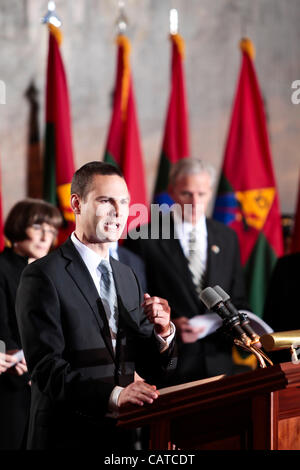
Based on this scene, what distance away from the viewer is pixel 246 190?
16.2ft

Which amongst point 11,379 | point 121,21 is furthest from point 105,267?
point 121,21

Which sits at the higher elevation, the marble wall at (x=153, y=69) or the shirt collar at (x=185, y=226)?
the marble wall at (x=153, y=69)

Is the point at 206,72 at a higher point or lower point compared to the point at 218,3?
lower

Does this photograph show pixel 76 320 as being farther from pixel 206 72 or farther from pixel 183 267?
pixel 206 72

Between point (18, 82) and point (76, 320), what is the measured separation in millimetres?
3125

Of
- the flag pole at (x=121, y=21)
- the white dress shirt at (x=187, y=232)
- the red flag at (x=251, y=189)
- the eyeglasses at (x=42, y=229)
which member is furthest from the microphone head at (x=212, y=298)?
the flag pole at (x=121, y=21)

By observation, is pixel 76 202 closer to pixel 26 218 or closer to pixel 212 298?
pixel 212 298

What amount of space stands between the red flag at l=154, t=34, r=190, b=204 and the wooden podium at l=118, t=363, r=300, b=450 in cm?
306

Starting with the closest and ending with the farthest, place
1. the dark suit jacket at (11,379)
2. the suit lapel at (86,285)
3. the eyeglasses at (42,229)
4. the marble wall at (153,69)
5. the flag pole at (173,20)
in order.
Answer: the suit lapel at (86,285), the dark suit jacket at (11,379), the eyeglasses at (42,229), the marble wall at (153,69), the flag pole at (173,20)

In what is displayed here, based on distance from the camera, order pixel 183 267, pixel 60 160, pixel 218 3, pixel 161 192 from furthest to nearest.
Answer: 1. pixel 218 3
2. pixel 161 192
3. pixel 60 160
4. pixel 183 267

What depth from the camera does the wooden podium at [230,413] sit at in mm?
1781

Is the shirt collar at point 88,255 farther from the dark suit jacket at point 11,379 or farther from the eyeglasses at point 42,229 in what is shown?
the eyeglasses at point 42,229

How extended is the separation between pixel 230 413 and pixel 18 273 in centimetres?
139

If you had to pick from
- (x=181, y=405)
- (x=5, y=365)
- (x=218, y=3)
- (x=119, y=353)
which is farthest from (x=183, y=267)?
(x=218, y=3)
